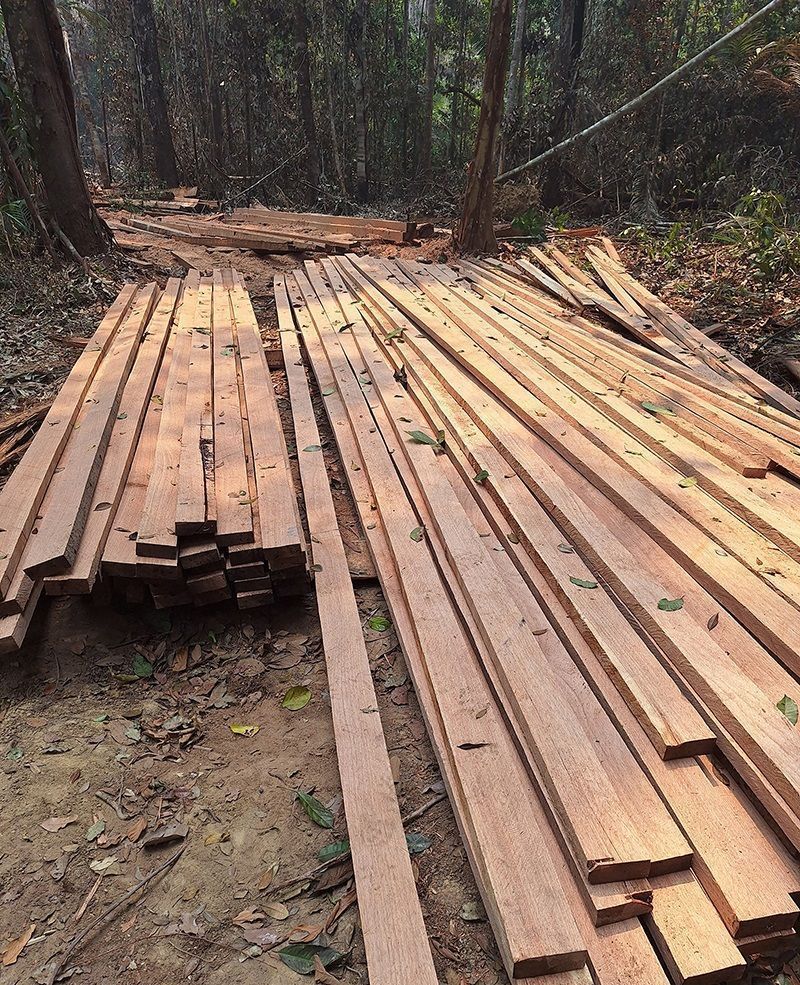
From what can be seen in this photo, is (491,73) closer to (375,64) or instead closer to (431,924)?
(431,924)

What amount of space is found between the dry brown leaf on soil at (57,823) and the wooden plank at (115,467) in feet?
2.44

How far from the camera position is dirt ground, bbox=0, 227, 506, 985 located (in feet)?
5.70

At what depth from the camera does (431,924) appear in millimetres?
1700

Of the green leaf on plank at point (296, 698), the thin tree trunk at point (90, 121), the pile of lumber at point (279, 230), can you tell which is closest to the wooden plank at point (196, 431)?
the green leaf on plank at point (296, 698)

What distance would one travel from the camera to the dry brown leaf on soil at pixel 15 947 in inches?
68.5

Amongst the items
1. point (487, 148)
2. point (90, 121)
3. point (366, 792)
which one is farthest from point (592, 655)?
point (90, 121)

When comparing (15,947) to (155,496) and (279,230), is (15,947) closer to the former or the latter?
(155,496)

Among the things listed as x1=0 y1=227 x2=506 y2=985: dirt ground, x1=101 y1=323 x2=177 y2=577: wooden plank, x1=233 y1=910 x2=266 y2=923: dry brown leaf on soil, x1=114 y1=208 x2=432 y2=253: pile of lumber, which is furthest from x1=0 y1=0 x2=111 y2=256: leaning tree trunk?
x1=233 y1=910 x2=266 y2=923: dry brown leaf on soil

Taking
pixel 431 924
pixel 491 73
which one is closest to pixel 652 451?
pixel 431 924

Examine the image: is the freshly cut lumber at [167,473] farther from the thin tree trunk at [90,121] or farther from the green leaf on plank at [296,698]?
the thin tree trunk at [90,121]

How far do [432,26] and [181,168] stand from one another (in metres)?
6.94

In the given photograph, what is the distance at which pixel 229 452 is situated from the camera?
3324mm

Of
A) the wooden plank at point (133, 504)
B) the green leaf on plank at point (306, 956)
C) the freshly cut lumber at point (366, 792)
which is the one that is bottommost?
the green leaf on plank at point (306, 956)

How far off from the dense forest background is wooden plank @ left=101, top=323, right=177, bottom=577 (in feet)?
15.0
